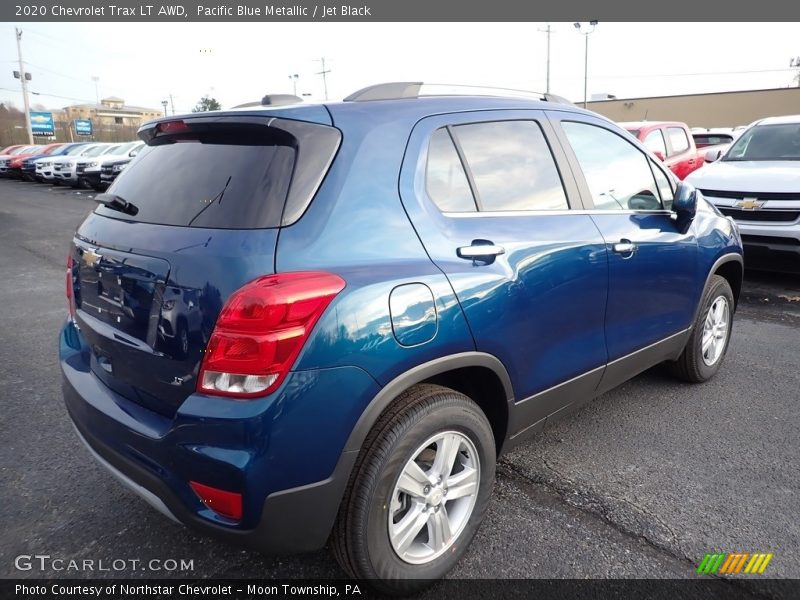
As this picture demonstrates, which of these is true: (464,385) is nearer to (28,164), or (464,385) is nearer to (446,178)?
(446,178)

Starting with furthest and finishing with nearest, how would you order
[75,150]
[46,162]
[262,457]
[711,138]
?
[75,150] → [46,162] → [711,138] → [262,457]

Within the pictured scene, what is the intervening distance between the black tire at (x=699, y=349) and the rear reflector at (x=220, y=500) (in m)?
3.14

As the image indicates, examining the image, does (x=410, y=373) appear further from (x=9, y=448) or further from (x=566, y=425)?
(x=9, y=448)

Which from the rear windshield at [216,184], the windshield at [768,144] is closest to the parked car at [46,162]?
the windshield at [768,144]

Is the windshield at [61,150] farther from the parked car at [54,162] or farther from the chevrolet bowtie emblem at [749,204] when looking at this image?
the chevrolet bowtie emblem at [749,204]

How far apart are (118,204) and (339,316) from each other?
117 centimetres

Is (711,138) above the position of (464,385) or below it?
above

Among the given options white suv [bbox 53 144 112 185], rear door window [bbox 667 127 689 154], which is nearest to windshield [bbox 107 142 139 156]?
white suv [bbox 53 144 112 185]

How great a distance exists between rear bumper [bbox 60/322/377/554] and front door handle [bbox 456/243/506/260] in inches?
25.9

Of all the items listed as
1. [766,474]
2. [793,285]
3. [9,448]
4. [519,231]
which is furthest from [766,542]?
[793,285]

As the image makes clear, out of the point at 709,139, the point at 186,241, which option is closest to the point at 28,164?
the point at 709,139

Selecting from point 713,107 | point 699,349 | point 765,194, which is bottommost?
point 699,349

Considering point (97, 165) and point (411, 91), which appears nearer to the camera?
point (411, 91)

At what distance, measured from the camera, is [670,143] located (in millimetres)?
10930
